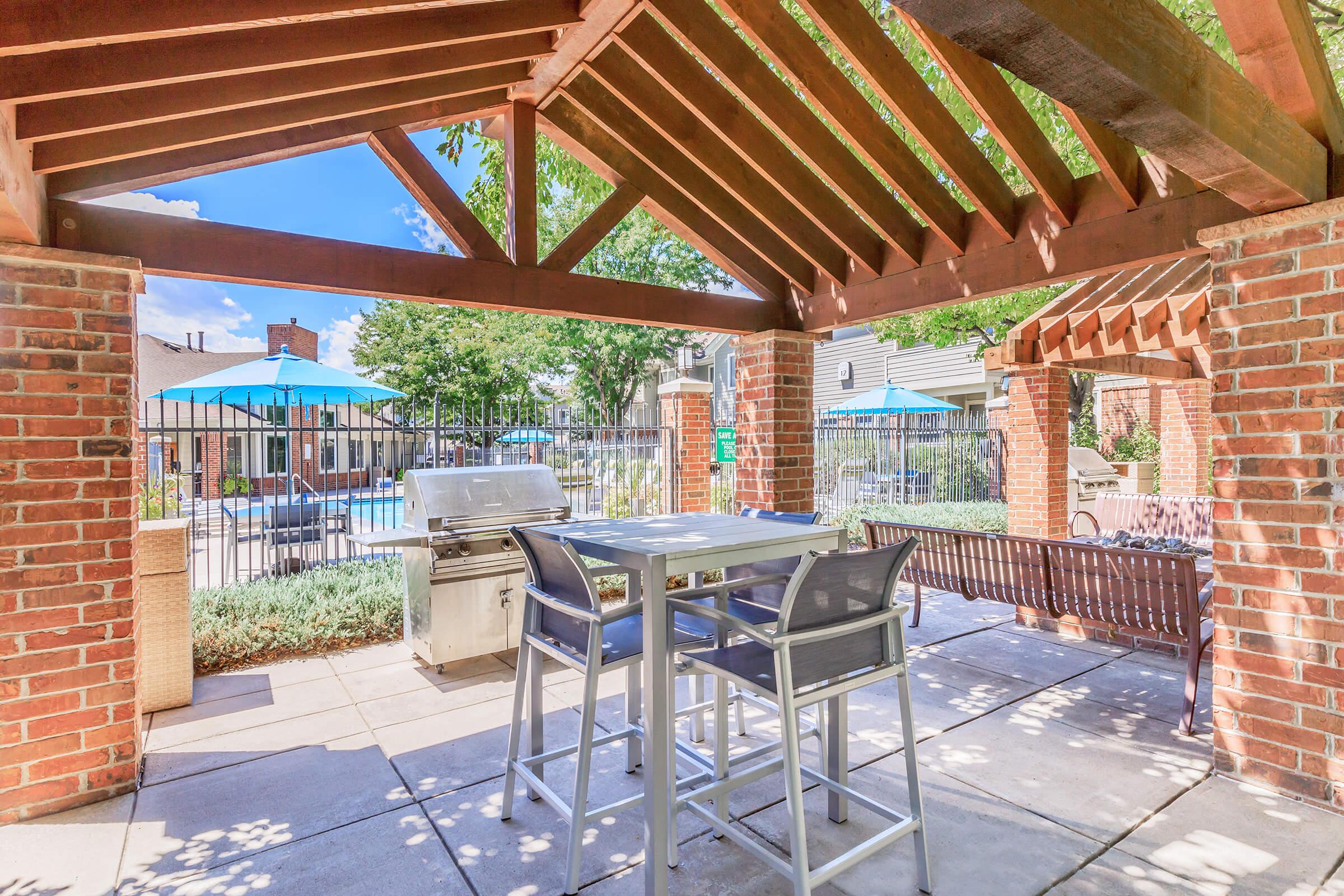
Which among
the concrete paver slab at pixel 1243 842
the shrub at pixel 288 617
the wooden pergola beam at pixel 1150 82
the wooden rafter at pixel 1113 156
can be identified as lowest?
the concrete paver slab at pixel 1243 842

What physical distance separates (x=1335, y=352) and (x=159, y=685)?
615cm

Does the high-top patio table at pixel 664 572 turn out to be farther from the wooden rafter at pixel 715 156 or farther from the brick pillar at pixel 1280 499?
the wooden rafter at pixel 715 156

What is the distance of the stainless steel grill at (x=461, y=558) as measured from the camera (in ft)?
14.1

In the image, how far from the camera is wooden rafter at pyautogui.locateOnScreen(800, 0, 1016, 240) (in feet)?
9.04

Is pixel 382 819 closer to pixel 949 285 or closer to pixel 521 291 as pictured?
pixel 521 291

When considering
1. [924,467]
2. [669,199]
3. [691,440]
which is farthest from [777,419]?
[924,467]

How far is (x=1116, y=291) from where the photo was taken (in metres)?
5.45

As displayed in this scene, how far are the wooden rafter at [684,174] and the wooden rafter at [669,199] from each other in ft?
0.33

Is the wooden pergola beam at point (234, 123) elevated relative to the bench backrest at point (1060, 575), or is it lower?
elevated

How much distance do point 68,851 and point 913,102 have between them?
4.83 meters

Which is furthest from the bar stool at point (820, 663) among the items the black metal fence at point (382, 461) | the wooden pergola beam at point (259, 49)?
the black metal fence at point (382, 461)

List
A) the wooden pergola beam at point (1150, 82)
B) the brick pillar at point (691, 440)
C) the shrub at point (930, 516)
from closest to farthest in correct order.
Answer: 1. the wooden pergola beam at point (1150, 82)
2. the brick pillar at point (691, 440)
3. the shrub at point (930, 516)

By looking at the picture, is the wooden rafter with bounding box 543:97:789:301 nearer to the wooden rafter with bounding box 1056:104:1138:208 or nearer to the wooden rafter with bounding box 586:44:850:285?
the wooden rafter with bounding box 586:44:850:285

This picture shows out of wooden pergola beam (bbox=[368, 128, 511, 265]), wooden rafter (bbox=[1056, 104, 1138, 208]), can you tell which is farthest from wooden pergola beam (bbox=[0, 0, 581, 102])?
wooden rafter (bbox=[1056, 104, 1138, 208])
